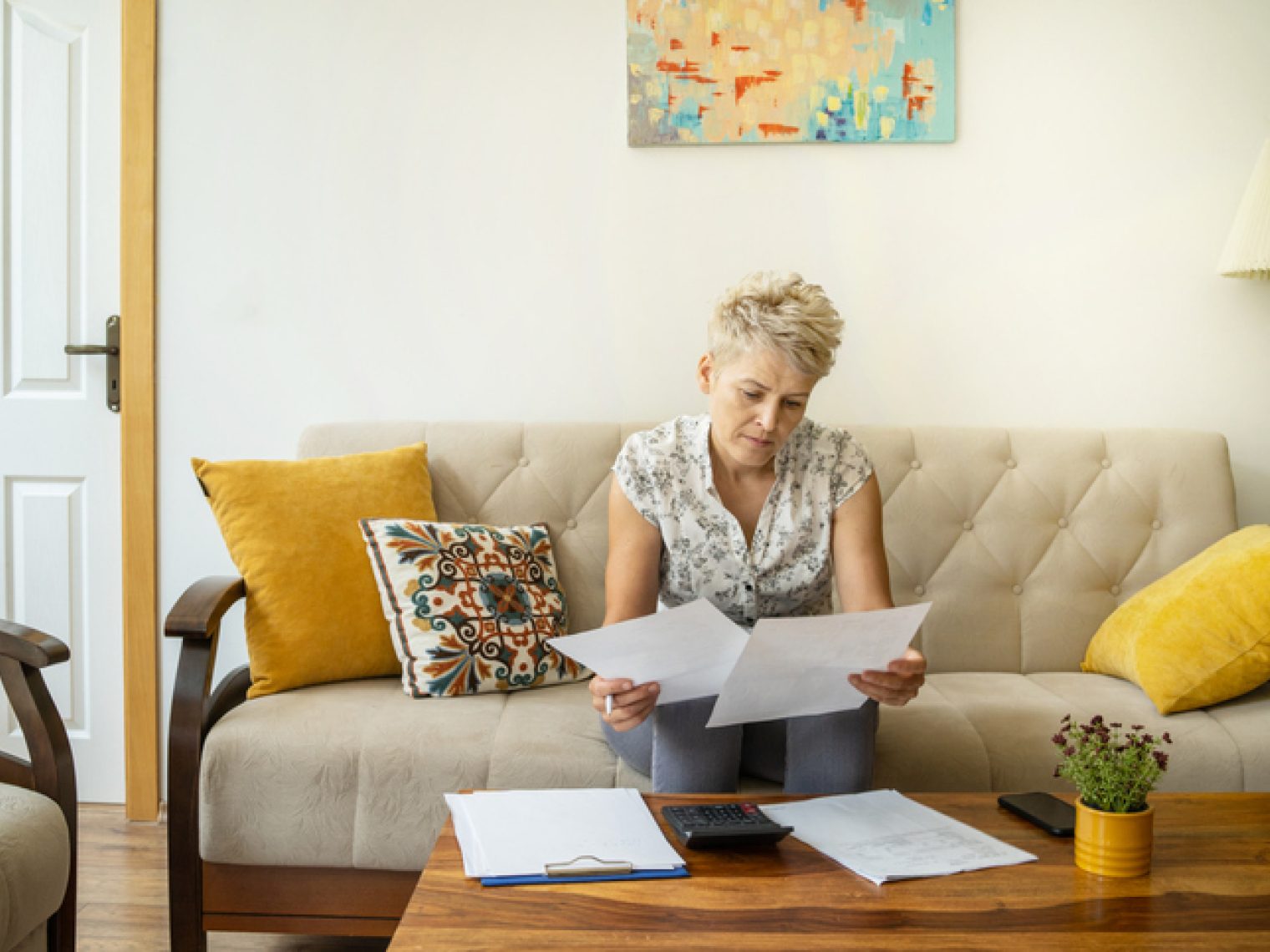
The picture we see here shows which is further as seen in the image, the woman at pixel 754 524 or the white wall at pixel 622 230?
the white wall at pixel 622 230

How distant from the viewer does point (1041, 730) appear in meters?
1.85

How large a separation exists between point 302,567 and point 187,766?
1.39ft

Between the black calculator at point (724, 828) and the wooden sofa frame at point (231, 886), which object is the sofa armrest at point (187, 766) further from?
the black calculator at point (724, 828)

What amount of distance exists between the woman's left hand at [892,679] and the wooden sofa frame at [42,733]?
3.67 feet

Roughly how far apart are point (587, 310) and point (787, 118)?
63cm

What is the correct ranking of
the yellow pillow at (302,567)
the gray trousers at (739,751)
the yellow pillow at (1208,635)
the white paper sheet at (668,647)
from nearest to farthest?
the white paper sheet at (668,647) < the gray trousers at (739,751) < the yellow pillow at (1208,635) < the yellow pillow at (302,567)

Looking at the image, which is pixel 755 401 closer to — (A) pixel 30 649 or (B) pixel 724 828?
(B) pixel 724 828

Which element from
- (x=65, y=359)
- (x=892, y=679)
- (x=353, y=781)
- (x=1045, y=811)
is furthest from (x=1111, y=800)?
(x=65, y=359)

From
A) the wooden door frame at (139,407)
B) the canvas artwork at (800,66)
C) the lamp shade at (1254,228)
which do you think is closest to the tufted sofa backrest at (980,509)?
the lamp shade at (1254,228)

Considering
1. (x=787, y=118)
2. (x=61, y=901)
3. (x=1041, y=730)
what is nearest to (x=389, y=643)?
(x=61, y=901)

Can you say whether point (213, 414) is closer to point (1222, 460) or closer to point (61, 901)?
point (61, 901)

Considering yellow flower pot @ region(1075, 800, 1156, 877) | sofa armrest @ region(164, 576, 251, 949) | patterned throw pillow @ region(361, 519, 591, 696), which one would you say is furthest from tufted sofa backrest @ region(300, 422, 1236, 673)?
yellow flower pot @ region(1075, 800, 1156, 877)

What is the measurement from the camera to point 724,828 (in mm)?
1244

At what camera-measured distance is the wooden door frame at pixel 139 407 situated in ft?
8.38
